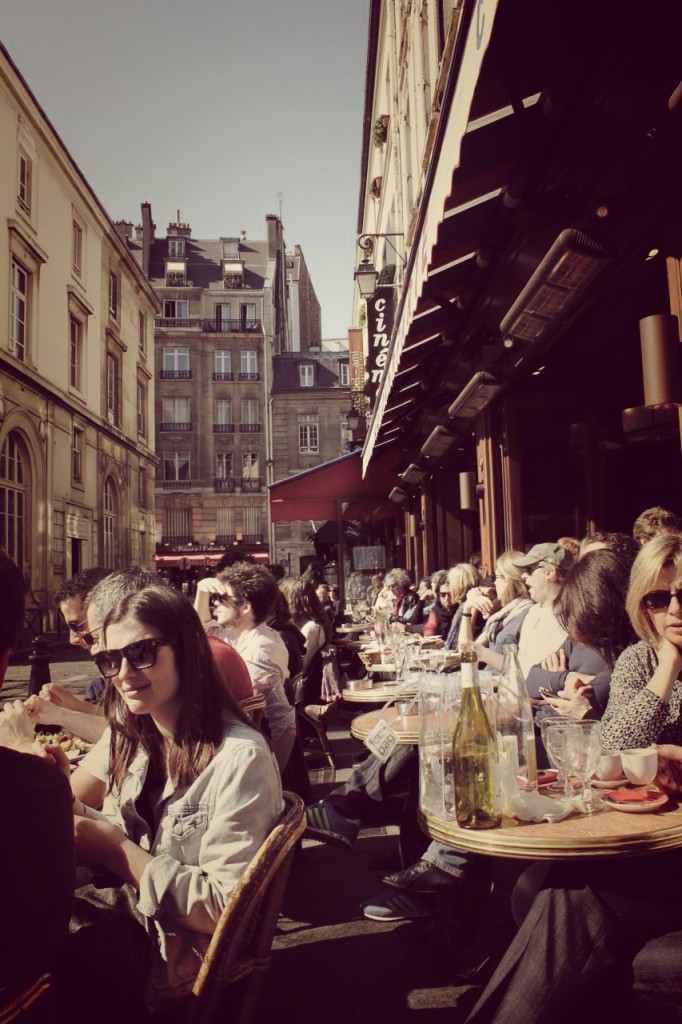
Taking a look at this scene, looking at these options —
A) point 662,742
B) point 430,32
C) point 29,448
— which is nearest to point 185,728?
point 662,742

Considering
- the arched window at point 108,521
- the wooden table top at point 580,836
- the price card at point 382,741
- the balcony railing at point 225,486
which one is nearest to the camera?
the wooden table top at point 580,836

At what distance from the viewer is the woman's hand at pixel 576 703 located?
2988mm

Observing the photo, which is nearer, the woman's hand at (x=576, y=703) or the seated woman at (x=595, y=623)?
the woman's hand at (x=576, y=703)

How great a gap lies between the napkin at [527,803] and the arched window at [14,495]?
65.8ft

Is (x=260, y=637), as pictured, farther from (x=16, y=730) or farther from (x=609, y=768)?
(x=609, y=768)

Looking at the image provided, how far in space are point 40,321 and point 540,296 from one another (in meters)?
20.8

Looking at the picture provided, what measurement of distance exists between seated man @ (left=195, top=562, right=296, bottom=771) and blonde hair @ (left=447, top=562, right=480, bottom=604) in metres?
3.11

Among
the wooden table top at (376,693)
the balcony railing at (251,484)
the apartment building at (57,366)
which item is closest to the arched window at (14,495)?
the apartment building at (57,366)

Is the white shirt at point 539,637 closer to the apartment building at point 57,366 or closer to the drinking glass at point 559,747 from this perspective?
the drinking glass at point 559,747

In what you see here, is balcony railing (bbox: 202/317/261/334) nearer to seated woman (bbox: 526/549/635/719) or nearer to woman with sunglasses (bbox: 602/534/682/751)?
seated woman (bbox: 526/549/635/719)

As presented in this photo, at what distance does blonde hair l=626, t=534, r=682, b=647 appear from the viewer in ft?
7.94

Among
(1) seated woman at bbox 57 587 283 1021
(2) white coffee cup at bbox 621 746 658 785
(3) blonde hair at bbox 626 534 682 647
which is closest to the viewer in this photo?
(1) seated woman at bbox 57 587 283 1021

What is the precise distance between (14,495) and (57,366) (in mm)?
4788

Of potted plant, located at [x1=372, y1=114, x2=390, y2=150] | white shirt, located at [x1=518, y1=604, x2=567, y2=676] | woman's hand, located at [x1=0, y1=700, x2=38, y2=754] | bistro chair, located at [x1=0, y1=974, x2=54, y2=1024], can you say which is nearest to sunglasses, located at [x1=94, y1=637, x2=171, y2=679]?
woman's hand, located at [x1=0, y1=700, x2=38, y2=754]
